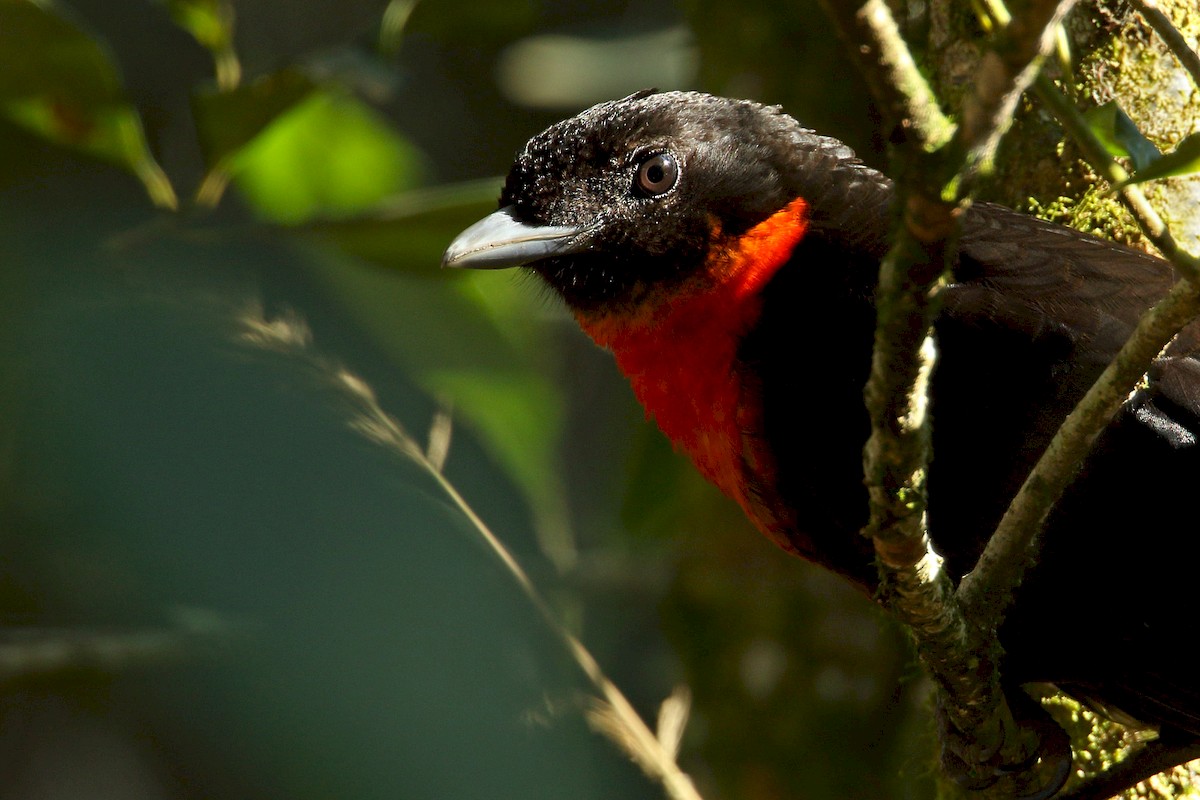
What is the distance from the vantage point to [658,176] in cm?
266

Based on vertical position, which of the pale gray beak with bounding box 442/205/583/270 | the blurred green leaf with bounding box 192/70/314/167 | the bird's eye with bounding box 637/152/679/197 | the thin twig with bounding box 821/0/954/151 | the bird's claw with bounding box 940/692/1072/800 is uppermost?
the thin twig with bounding box 821/0/954/151

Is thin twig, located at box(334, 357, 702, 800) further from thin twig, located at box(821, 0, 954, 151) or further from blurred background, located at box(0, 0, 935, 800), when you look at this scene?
thin twig, located at box(821, 0, 954, 151)

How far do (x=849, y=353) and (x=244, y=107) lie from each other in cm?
127

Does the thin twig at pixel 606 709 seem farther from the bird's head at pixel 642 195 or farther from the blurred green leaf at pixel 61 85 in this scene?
the blurred green leaf at pixel 61 85

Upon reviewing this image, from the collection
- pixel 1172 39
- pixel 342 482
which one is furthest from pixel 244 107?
pixel 1172 39

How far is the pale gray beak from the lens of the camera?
99.3 inches

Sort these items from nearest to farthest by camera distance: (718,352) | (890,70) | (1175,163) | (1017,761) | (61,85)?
1. (890,70)
2. (1175,163)
3. (1017,761)
4. (61,85)
5. (718,352)

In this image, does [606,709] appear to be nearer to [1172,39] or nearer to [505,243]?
[505,243]

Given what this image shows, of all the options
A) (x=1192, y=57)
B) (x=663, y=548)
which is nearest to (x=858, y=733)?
(x=663, y=548)

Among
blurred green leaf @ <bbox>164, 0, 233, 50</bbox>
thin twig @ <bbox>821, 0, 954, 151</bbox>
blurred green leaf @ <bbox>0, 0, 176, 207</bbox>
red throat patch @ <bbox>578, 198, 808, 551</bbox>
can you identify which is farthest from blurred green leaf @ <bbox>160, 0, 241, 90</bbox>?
thin twig @ <bbox>821, 0, 954, 151</bbox>

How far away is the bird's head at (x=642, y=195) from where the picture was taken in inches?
102

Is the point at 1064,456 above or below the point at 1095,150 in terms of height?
below

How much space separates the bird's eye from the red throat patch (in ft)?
0.58

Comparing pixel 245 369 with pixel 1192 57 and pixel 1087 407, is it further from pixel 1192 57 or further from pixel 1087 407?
pixel 1192 57
